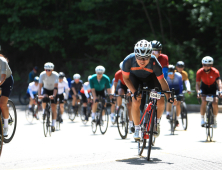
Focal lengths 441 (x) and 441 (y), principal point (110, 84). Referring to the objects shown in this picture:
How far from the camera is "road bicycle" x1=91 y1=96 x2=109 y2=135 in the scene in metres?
11.8

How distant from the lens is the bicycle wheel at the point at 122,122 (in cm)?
1066

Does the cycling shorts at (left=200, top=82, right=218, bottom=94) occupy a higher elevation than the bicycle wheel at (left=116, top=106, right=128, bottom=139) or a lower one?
higher

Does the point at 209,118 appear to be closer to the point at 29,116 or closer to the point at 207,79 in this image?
the point at 207,79

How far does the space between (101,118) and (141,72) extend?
426cm

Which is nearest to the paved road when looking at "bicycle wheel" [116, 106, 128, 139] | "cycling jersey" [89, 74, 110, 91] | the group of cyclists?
"bicycle wheel" [116, 106, 128, 139]

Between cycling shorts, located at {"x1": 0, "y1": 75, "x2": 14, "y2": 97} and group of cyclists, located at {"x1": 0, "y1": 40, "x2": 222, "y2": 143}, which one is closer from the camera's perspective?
group of cyclists, located at {"x1": 0, "y1": 40, "x2": 222, "y2": 143}

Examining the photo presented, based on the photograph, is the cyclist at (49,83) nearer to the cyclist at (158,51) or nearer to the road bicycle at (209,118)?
the cyclist at (158,51)

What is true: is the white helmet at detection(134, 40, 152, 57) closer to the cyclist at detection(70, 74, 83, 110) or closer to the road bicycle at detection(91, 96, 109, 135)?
the road bicycle at detection(91, 96, 109, 135)

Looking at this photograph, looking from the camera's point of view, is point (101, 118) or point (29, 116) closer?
point (101, 118)

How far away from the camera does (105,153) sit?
26.1 ft

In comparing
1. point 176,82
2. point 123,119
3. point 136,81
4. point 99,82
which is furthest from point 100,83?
point 136,81

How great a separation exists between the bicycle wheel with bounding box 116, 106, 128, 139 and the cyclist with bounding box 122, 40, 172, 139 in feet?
9.08

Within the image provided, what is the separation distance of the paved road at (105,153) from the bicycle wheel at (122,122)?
0.16 metres

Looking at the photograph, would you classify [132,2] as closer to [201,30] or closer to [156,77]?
[201,30]
